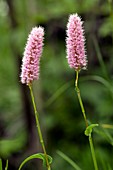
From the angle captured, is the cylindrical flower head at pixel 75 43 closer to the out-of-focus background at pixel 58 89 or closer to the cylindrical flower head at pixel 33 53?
the cylindrical flower head at pixel 33 53

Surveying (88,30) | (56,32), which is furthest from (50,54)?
(88,30)

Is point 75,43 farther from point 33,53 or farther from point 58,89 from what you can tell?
point 58,89

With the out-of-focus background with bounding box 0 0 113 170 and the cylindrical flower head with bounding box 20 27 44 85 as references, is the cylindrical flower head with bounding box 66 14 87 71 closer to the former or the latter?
the cylindrical flower head with bounding box 20 27 44 85

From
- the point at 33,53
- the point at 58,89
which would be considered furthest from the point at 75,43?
the point at 58,89

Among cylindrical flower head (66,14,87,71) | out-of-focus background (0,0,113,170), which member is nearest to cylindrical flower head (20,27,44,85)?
cylindrical flower head (66,14,87,71)

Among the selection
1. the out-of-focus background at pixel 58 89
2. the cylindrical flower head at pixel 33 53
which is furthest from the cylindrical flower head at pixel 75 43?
the out-of-focus background at pixel 58 89

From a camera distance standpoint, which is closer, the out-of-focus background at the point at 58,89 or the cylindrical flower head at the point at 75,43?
the cylindrical flower head at the point at 75,43

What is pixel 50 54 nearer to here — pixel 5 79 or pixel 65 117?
pixel 65 117
